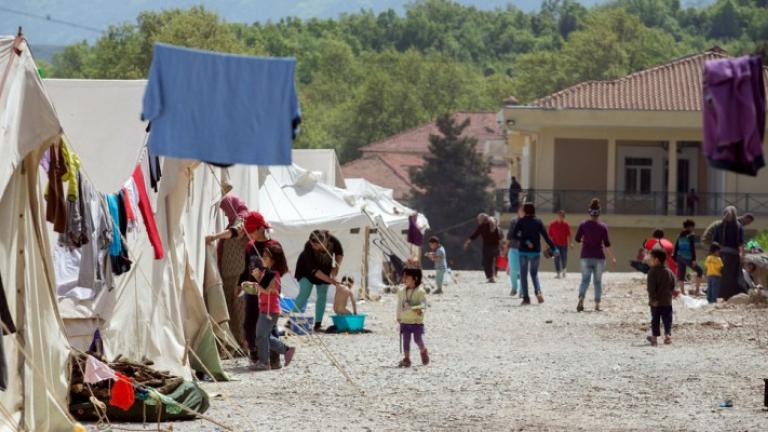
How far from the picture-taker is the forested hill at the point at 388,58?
8006 centimetres

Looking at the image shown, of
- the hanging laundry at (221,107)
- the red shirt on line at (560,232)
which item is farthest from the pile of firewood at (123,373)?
the red shirt on line at (560,232)

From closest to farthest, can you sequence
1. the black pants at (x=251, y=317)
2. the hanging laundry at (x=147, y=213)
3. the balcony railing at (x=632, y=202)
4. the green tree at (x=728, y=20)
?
the hanging laundry at (x=147, y=213) < the black pants at (x=251, y=317) < the balcony railing at (x=632, y=202) < the green tree at (x=728, y=20)

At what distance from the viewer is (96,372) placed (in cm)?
1132

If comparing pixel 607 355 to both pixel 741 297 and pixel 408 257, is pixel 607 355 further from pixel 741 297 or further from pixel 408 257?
pixel 408 257

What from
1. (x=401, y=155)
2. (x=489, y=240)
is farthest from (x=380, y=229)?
(x=401, y=155)

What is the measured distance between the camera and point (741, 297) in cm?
2462

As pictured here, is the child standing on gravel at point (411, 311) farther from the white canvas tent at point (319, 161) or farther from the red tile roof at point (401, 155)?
the red tile roof at point (401, 155)

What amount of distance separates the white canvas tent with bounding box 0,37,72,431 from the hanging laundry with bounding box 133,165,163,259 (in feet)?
8.22

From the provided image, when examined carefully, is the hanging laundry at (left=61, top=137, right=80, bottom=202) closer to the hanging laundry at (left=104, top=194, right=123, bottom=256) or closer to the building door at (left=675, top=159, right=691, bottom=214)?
the hanging laundry at (left=104, top=194, right=123, bottom=256)

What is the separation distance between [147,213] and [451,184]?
65.9 meters

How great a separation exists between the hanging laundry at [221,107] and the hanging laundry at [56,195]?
1875 millimetres

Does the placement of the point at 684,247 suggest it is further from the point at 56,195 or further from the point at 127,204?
the point at 56,195

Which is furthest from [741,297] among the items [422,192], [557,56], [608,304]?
[557,56]

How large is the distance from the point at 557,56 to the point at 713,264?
304 feet
